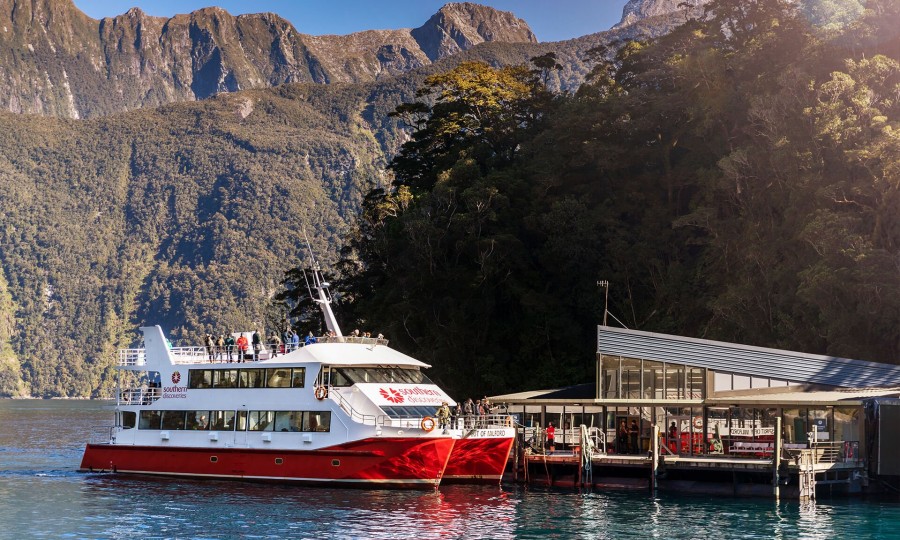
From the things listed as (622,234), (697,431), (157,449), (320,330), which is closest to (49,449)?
(320,330)

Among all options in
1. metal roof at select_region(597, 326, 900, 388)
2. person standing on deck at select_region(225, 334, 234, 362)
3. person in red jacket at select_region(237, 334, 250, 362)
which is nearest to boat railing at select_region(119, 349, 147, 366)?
person standing on deck at select_region(225, 334, 234, 362)

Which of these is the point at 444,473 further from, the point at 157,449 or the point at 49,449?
the point at 49,449

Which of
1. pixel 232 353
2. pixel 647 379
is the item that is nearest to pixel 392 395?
pixel 232 353

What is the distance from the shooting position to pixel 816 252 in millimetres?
56062

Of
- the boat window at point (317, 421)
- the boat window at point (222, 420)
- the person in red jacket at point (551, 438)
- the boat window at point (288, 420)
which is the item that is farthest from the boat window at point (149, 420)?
the person in red jacket at point (551, 438)

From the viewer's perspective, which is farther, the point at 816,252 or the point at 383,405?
the point at 816,252

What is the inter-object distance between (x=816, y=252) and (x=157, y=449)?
103 feet

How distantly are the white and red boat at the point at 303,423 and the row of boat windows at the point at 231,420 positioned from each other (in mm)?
48

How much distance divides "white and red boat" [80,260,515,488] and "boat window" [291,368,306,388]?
5cm

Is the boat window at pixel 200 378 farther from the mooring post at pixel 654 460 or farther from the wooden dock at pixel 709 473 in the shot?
the mooring post at pixel 654 460

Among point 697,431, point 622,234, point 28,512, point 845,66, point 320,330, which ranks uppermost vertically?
point 845,66

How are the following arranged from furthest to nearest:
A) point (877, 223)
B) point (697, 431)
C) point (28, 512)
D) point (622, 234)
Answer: point (622, 234)
point (877, 223)
point (697, 431)
point (28, 512)

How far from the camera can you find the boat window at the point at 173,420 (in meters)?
47.8

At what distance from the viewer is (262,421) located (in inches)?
1789
